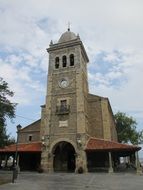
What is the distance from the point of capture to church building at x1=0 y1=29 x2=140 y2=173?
26970 millimetres

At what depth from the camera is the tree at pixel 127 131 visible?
49.7m

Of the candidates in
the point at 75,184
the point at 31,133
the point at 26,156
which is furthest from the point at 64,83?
the point at 75,184

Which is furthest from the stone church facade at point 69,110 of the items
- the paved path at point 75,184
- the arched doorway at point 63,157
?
the paved path at point 75,184

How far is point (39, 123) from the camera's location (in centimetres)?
3531

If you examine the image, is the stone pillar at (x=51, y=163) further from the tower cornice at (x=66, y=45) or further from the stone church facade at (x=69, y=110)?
the tower cornice at (x=66, y=45)

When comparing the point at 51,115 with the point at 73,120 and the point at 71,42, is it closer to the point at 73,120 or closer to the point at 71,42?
the point at 73,120

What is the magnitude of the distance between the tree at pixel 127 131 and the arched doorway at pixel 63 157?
23.2m

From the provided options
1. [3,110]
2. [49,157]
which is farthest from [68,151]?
[3,110]

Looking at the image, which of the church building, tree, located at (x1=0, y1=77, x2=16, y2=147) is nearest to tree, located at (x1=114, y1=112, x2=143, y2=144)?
the church building

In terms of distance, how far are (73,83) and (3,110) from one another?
1176 cm

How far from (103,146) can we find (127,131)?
26.3 metres

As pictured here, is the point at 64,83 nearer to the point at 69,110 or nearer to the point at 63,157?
the point at 69,110

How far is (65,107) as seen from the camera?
96.2 ft

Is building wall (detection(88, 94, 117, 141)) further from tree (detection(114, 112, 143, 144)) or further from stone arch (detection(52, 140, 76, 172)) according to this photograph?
tree (detection(114, 112, 143, 144))
